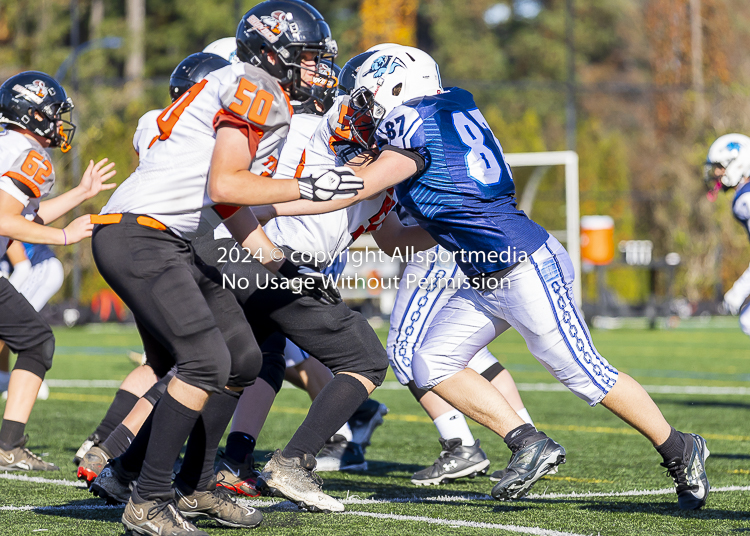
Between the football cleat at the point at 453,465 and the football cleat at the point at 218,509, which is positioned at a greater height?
the football cleat at the point at 218,509

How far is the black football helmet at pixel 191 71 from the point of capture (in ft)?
15.5

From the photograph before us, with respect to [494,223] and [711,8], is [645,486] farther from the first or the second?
[711,8]

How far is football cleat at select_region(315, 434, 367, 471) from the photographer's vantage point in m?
5.18

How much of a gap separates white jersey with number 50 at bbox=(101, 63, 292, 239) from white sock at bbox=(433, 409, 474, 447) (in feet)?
6.24

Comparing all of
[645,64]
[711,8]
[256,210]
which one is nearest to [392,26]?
[711,8]

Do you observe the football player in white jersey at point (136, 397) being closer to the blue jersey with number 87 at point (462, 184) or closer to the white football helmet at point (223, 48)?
the white football helmet at point (223, 48)

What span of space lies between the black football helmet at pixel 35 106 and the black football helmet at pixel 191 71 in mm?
781

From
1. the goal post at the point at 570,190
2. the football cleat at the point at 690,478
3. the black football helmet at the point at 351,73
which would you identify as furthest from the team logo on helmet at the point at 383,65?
the goal post at the point at 570,190

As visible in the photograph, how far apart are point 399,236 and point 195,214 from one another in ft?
4.28

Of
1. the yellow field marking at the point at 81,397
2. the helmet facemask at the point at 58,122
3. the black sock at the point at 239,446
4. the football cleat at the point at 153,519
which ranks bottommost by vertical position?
the yellow field marking at the point at 81,397

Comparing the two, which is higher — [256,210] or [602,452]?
[256,210]

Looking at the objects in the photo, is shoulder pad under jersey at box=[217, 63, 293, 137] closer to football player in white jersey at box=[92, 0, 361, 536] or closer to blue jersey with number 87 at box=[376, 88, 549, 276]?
football player in white jersey at box=[92, 0, 361, 536]

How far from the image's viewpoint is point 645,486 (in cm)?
461

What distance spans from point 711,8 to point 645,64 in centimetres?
730
